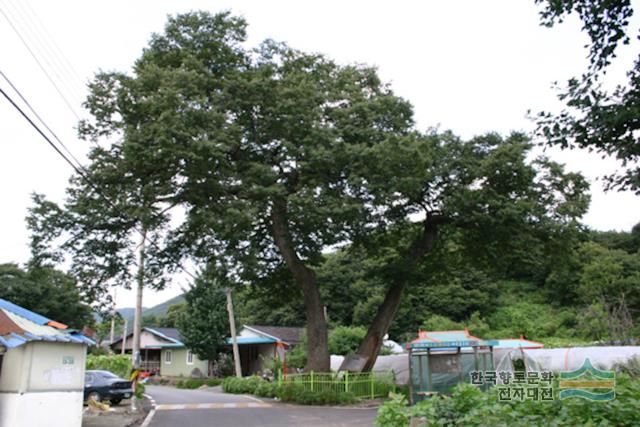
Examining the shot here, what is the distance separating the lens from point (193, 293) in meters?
34.8

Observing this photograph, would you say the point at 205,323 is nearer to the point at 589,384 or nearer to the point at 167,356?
the point at 167,356

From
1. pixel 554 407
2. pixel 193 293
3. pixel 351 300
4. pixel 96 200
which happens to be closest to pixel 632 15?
pixel 554 407

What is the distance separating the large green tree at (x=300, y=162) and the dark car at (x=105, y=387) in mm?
5970

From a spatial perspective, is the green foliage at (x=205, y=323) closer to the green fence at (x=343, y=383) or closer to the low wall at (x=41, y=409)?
the green fence at (x=343, y=383)

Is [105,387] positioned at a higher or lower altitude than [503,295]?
lower

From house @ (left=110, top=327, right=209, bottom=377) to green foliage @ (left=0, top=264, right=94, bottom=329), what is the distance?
5.47 meters

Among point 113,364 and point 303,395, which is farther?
point 113,364

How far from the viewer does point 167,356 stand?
43812 mm

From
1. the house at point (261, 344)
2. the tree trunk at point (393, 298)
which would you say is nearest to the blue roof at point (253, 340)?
the house at point (261, 344)

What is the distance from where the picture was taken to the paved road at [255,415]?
1428 cm

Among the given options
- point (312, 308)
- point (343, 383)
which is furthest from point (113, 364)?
point (343, 383)

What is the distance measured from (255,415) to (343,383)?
4.63 meters

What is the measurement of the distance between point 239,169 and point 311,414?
856 centimetres

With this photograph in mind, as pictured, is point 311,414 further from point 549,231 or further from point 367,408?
point 549,231
